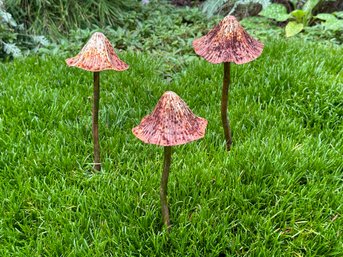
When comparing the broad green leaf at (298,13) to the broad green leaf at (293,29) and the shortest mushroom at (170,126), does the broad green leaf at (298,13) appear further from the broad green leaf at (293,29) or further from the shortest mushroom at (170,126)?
the shortest mushroom at (170,126)

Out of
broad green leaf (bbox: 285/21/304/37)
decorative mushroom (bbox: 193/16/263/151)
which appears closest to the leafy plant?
broad green leaf (bbox: 285/21/304/37)

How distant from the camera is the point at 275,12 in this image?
629 centimetres

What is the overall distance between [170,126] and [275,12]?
475 cm

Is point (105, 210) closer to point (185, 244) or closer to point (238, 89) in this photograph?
point (185, 244)

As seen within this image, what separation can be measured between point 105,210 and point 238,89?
182 centimetres

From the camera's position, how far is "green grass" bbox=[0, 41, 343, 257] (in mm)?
2451

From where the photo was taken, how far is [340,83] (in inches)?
149

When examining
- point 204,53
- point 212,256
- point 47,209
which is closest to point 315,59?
point 204,53

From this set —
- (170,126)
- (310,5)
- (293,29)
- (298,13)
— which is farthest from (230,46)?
(310,5)

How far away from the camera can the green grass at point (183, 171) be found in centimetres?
245

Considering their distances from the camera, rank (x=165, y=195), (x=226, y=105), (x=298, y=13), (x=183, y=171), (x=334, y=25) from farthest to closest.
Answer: (x=298, y=13), (x=334, y=25), (x=226, y=105), (x=183, y=171), (x=165, y=195)

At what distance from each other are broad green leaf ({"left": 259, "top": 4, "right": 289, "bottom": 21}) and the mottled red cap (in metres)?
4.48

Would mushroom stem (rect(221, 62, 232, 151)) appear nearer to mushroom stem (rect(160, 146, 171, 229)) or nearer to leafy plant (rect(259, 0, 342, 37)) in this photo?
mushroom stem (rect(160, 146, 171, 229))

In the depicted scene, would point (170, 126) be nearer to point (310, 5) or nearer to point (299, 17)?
point (299, 17)
